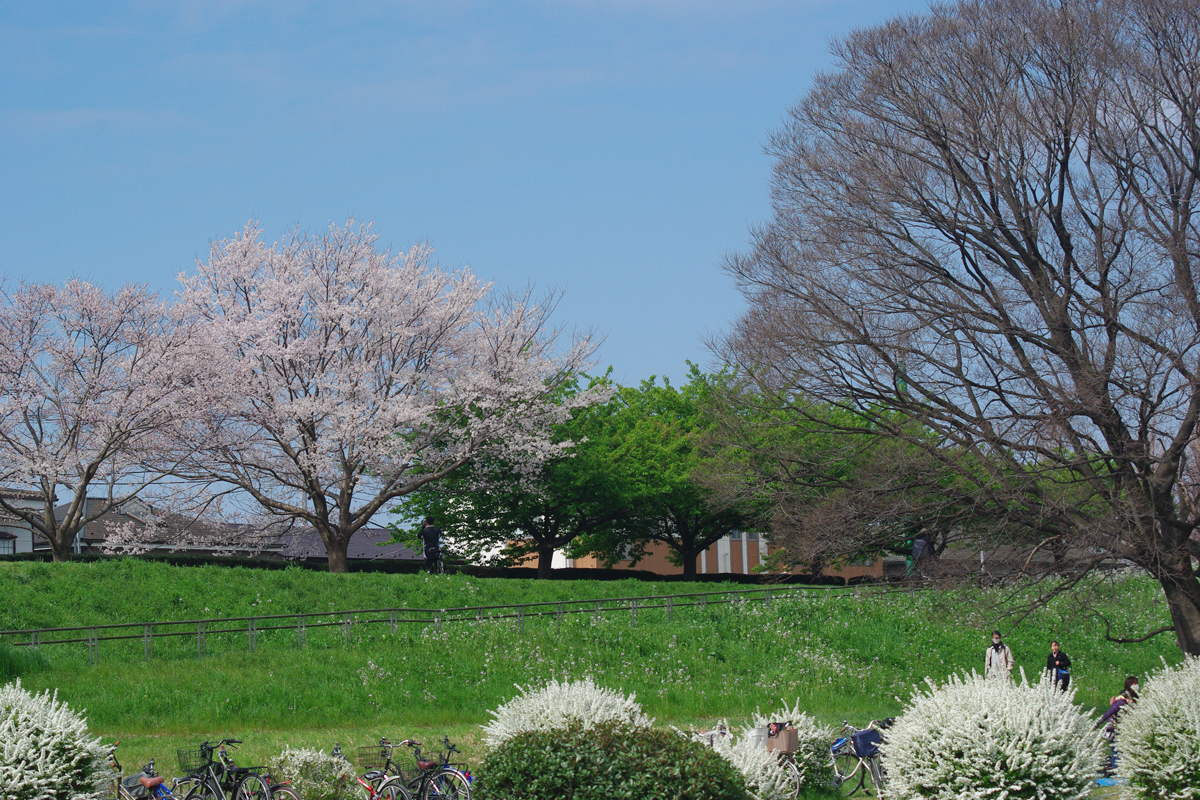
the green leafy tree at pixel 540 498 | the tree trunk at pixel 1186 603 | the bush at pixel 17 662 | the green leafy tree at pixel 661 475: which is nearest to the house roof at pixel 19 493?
the green leafy tree at pixel 540 498

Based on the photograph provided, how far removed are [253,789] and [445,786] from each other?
1.73 meters

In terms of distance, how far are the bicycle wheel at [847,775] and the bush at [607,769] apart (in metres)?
3.82

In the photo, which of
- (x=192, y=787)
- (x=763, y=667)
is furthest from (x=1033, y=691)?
(x=763, y=667)

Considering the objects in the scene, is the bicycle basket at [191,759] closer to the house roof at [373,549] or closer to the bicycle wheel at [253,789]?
the bicycle wheel at [253,789]

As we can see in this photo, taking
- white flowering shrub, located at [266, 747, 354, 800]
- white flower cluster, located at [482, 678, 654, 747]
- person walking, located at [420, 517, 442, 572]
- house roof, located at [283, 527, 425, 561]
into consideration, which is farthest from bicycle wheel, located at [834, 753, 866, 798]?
house roof, located at [283, 527, 425, 561]

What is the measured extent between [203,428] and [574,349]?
Answer: 12.2 meters

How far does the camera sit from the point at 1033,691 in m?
8.34

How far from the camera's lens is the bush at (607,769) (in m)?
7.77

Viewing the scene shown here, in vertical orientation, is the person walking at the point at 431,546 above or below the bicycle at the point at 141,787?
above

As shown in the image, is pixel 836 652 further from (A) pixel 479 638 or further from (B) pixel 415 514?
(B) pixel 415 514

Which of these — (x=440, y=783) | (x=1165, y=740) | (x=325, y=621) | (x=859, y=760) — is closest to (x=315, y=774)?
(x=440, y=783)

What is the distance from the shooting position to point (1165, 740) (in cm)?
942

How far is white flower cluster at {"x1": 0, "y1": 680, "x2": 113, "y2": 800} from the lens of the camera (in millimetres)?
8461

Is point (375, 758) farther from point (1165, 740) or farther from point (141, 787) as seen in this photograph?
point (1165, 740)
